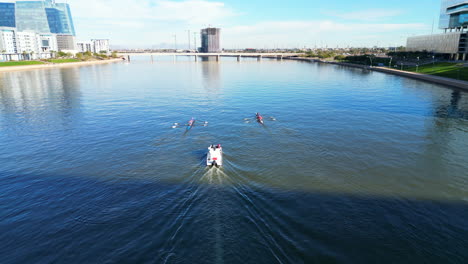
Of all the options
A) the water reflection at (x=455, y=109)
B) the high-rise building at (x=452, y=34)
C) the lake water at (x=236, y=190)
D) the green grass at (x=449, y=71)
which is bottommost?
the lake water at (x=236, y=190)

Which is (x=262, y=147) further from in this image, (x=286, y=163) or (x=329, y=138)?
(x=329, y=138)

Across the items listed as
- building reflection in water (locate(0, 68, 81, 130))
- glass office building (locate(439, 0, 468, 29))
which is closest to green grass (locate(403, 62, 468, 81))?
glass office building (locate(439, 0, 468, 29))

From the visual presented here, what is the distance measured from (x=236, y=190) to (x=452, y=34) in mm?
185109

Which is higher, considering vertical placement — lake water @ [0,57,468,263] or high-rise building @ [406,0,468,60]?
high-rise building @ [406,0,468,60]

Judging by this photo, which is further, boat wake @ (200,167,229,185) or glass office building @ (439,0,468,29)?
glass office building @ (439,0,468,29)

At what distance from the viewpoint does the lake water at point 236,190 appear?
18531 mm

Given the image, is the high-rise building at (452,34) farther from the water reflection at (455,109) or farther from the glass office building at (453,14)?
the water reflection at (455,109)

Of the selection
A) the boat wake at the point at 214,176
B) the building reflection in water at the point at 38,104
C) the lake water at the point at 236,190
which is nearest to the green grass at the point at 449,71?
the lake water at the point at 236,190

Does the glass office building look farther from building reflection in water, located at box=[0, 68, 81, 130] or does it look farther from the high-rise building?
building reflection in water, located at box=[0, 68, 81, 130]

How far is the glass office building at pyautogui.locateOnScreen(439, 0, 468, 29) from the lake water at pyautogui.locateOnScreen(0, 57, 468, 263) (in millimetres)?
139904

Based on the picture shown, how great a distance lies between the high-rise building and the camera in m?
146

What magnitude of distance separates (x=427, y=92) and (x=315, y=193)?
82.7m

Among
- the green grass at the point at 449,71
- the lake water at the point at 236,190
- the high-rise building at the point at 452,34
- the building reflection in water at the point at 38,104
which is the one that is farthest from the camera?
the high-rise building at the point at 452,34

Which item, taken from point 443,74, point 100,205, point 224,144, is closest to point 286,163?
point 224,144
